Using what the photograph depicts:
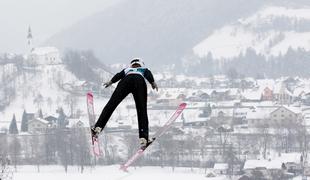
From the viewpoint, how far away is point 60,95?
260ft

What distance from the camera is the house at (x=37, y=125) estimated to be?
60.6 m

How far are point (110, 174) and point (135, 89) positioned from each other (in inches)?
1289

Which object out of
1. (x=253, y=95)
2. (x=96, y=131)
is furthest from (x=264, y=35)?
(x=96, y=131)

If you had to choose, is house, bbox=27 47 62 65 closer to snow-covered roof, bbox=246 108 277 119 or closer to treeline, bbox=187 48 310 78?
snow-covered roof, bbox=246 108 277 119

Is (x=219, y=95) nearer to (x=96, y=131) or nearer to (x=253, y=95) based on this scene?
(x=253, y=95)

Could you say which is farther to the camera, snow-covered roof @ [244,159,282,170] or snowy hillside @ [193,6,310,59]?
snowy hillside @ [193,6,310,59]

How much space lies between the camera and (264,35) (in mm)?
172125

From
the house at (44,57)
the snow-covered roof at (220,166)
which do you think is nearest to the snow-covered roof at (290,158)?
the snow-covered roof at (220,166)

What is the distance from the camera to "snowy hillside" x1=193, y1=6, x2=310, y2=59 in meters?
160

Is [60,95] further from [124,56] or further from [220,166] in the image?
[124,56]

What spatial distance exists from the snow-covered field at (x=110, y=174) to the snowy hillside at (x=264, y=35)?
350 feet

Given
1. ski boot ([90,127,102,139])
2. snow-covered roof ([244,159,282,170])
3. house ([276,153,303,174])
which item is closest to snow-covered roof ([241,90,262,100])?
house ([276,153,303,174])

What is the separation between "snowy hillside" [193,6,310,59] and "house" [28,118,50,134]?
8920 cm

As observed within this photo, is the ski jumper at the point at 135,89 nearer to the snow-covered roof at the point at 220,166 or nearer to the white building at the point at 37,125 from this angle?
the snow-covered roof at the point at 220,166
